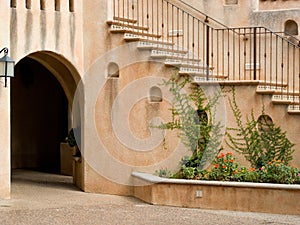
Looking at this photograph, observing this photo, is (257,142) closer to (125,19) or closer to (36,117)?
(125,19)

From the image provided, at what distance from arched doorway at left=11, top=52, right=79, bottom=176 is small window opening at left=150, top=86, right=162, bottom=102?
4.92 m

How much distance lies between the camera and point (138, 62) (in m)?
14.8

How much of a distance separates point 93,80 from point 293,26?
15.3ft

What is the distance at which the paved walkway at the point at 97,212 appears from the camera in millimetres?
12008

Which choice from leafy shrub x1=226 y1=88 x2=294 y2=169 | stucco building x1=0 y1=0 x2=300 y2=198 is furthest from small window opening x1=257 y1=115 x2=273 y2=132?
stucco building x1=0 y1=0 x2=300 y2=198

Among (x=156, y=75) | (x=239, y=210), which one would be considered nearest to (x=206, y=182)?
(x=239, y=210)

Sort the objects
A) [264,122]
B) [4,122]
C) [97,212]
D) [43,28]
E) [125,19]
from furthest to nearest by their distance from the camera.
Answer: [125,19] < [264,122] < [43,28] < [4,122] < [97,212]

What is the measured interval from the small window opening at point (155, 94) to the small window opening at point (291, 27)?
3413 millimetres

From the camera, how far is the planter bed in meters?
12.8

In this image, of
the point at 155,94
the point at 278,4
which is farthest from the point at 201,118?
the point at 278,4

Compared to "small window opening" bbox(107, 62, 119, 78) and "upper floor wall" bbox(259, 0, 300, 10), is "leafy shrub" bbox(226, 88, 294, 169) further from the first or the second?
"upper floor wall" bbox(259, 0, 300, 10)

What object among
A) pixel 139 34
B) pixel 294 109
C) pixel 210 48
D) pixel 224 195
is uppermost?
pixel 139 34

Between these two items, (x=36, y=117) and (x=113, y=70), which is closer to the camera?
(x=113, y=70)

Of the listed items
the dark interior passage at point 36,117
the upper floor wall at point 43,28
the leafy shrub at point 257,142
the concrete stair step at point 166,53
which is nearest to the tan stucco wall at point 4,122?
the upper floor wall at point 43,28
